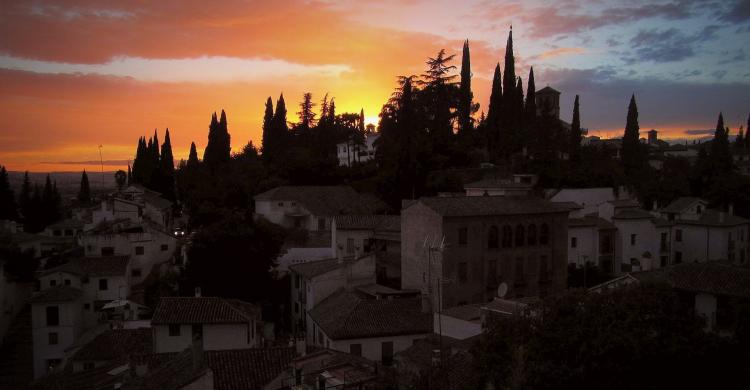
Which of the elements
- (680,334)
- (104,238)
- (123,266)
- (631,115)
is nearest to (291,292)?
(123,266)

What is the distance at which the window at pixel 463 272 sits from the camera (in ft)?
92.4

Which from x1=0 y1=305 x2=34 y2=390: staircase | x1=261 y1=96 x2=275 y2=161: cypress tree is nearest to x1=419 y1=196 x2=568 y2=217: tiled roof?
x1=0 y1=305 x2=34 y2=390: staircase

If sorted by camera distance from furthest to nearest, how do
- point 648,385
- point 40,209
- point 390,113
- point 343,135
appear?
1. point 343,135
2. point 40,209
3. point 390,113
4. point 648,385

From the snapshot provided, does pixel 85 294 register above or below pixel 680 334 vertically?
below

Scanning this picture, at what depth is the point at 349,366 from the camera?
1468 cm

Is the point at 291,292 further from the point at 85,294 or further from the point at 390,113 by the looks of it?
the point at 390,113

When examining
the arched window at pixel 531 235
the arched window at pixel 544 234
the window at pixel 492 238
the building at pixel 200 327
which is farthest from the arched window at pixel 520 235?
the building at pixel 200 327

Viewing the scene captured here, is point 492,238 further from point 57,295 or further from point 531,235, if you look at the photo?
point 57,295

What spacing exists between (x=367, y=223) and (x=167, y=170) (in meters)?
33.9

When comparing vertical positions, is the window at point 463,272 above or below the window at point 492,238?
below

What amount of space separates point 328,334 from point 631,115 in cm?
4018

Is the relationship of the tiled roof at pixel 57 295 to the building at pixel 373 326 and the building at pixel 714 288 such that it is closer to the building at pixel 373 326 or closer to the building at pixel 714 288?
the building at pixel 373 326

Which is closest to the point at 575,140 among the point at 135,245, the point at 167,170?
the point at 135,245

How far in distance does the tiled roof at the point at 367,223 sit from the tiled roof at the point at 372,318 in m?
8.02
